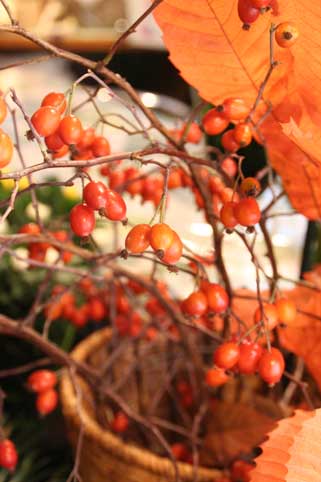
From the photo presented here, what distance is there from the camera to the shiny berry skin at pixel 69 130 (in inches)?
14.2

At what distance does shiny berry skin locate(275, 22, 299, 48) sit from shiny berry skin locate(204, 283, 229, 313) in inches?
6.7

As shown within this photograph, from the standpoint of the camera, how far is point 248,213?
369mm

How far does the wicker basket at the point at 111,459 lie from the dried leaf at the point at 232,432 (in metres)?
0.07

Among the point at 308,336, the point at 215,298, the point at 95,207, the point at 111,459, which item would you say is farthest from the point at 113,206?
the point at 111,459

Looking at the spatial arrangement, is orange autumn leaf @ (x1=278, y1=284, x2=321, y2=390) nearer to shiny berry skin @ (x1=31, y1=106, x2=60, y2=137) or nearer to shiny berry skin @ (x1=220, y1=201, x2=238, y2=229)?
shiny berry skin @ (x1=220, y1=201, x2=238, y2=229)

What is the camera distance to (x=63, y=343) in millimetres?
999

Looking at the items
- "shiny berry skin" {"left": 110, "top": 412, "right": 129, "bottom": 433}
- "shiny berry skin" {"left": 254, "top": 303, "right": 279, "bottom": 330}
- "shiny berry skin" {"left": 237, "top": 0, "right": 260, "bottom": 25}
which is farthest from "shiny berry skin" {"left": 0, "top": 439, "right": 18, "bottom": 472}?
"shiny berry skin" {"left": 237, "top": 0, "right": 260, "bottom": 25}

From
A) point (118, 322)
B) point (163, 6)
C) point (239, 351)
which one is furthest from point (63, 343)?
point (163, 6)

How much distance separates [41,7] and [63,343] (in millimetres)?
3300

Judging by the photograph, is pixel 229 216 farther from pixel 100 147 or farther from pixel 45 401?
pixel 45 401

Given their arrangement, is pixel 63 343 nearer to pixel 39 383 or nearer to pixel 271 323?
pixel 39 383

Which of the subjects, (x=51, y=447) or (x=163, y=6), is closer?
(x=163, y=6)

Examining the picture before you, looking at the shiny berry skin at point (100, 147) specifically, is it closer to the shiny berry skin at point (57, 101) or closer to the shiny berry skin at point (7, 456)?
the shiny berry skin at point (57, 101)

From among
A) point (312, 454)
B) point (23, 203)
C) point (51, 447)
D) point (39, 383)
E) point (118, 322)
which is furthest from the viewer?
point (23, 203)
